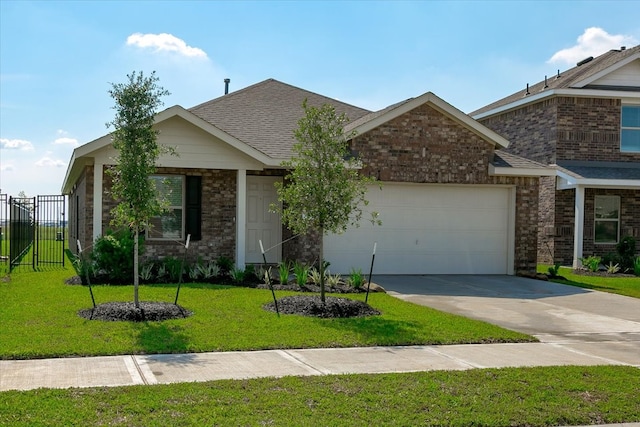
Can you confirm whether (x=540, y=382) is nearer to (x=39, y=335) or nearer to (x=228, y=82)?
(x=39, y=335)

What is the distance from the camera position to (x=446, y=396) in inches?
251

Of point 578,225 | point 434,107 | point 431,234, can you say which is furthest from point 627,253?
point 434,107

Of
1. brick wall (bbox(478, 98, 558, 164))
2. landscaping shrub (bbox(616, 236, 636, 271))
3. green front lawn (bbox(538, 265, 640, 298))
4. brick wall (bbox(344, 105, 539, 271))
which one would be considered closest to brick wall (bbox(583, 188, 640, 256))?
brick wall (bbox(478, 98, 558, 164))

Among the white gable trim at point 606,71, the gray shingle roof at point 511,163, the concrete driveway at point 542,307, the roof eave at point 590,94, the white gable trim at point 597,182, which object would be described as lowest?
the concrete driveway at point 542,307

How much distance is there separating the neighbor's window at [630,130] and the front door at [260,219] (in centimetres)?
1268

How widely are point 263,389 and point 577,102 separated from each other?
63.9ft

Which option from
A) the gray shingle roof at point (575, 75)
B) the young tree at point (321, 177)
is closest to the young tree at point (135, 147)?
the young tree at point (321, 177)

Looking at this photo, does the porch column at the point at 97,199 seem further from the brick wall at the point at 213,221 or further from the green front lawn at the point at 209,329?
the green front lawn at the point at 209,329

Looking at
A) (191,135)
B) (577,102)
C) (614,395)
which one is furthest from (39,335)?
(577,102)

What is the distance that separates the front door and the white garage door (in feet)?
6.26

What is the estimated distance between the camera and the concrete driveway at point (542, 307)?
9.73 m

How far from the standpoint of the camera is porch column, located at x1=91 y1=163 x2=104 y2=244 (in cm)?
1538

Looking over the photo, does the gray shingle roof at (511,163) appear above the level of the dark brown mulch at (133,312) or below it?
above

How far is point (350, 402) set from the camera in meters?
6.12
